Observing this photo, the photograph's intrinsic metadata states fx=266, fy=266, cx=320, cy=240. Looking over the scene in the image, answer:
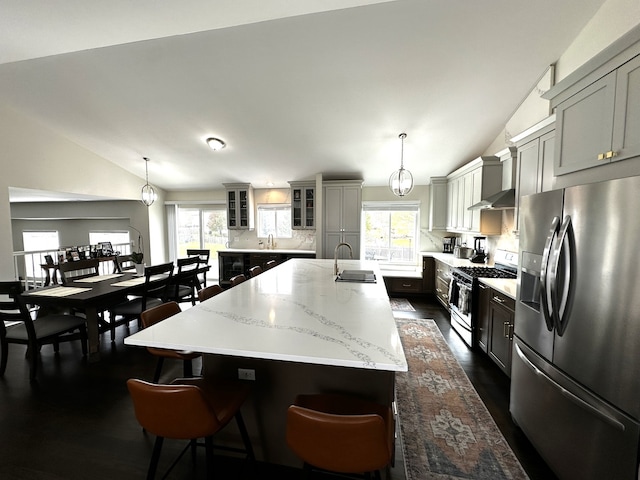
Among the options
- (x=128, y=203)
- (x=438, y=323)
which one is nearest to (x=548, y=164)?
(x=438, y=323)

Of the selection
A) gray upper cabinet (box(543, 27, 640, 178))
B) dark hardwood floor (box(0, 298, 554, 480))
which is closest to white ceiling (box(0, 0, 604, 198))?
gray upper cabinet (box(543, 27, 640, 178))

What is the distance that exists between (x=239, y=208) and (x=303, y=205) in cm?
155

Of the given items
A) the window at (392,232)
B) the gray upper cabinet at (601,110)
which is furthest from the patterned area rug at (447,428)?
the window at (392,232)

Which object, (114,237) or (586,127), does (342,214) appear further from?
(114,237)

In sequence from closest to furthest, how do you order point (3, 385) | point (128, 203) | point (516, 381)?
point (516, 381)
point (3, 385)
point (128, 203)

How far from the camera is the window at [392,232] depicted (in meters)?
5.71

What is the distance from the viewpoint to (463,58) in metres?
2.56

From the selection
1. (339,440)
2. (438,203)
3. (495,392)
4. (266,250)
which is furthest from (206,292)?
(438,203)

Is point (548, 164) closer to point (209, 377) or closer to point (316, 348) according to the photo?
point (316, 348)

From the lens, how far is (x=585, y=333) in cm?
132

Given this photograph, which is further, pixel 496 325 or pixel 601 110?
pixel 496 325

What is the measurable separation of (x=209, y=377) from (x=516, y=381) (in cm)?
211

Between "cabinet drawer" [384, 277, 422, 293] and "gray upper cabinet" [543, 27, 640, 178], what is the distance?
3480 millimetres

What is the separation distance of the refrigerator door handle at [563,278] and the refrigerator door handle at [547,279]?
0.03 meters
